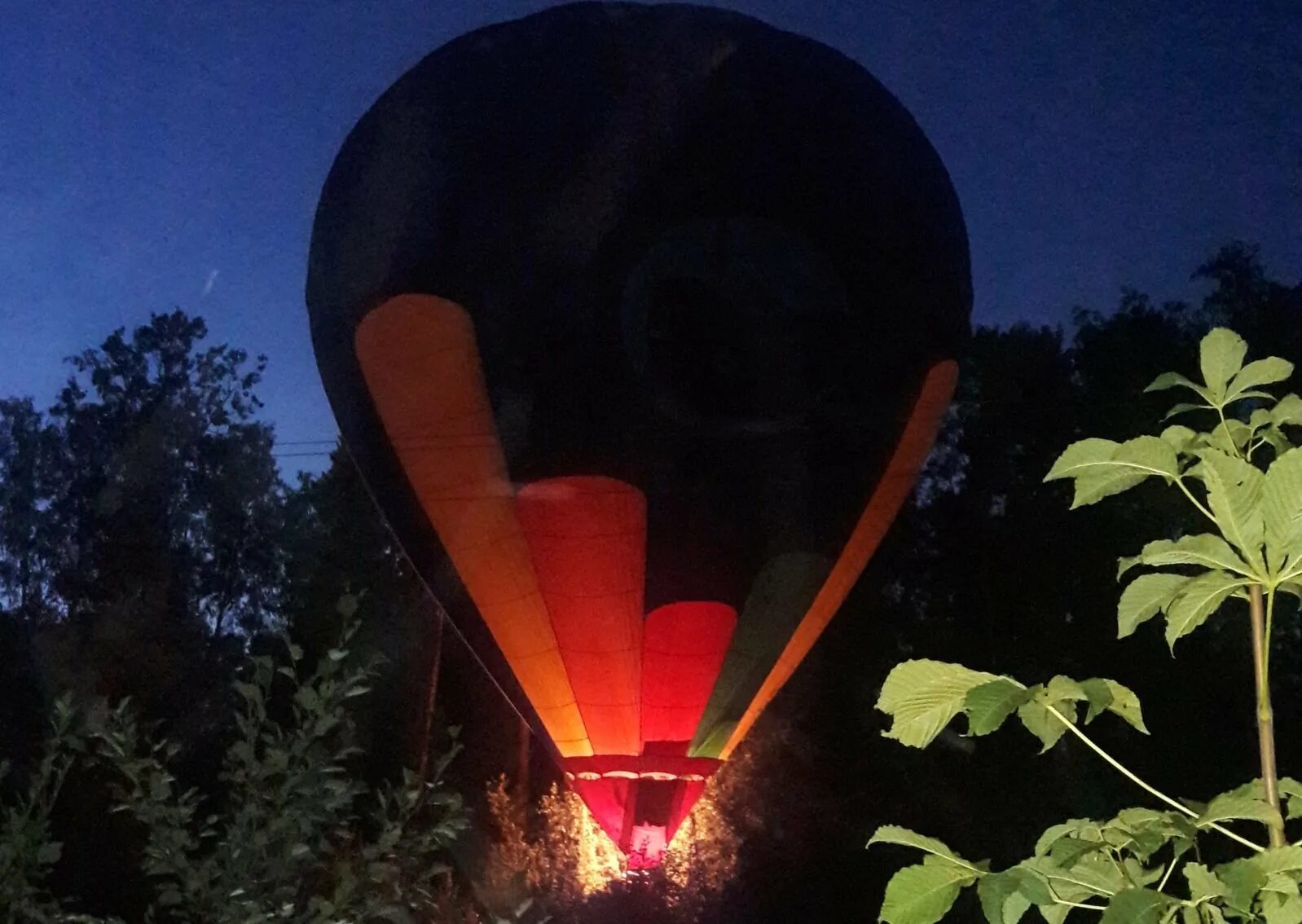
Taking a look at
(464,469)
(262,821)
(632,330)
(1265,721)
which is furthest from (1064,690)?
(464,469)

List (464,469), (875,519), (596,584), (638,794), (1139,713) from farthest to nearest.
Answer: (875,519), (638,794), (596,584), (464,469), (1139,713)

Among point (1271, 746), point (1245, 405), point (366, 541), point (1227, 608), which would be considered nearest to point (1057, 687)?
point (1271, 746)

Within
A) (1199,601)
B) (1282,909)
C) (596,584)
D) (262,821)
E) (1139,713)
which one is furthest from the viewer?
(596,584)

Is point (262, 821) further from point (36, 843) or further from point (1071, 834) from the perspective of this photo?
point (1071, 834)

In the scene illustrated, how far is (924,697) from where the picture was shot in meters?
0.83

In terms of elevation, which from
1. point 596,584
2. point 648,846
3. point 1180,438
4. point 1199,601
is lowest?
point 648,846

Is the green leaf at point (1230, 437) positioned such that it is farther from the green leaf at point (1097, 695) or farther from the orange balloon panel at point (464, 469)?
the orange balloon panel at point (464, 469)

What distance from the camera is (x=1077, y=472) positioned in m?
0.90

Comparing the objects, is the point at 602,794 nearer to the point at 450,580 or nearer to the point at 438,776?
the point at 450,580

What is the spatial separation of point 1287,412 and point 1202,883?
1.21ft

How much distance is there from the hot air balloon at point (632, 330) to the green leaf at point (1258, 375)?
3661 millimetres

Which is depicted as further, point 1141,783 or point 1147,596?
point 1147,596

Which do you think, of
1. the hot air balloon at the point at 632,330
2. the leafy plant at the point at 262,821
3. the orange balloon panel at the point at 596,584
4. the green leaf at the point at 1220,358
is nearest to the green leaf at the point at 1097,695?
the green leaf at the point at 1220,358

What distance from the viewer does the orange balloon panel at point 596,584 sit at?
4793 mm
